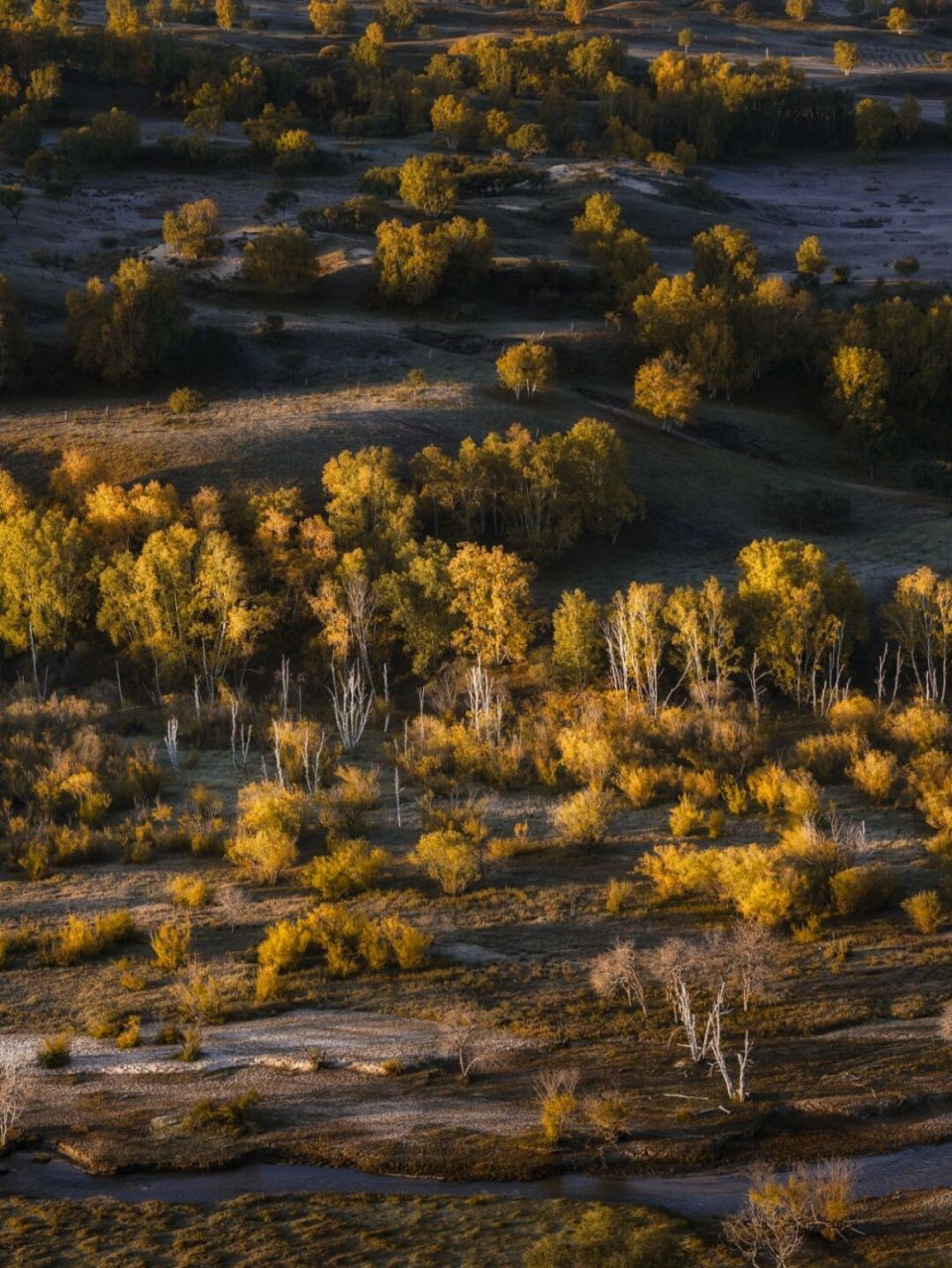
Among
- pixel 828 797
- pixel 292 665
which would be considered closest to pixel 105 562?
pixel 292 665

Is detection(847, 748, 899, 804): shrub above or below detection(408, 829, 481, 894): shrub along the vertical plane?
below

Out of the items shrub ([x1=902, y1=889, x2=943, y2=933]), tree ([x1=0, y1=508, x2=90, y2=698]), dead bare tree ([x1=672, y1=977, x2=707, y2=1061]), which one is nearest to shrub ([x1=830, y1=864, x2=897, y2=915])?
shrub ([x1=902, y1=889, x2=943, y2=933])

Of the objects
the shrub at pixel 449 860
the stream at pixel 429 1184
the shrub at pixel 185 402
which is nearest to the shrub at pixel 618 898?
the shrub at pixel 449 860

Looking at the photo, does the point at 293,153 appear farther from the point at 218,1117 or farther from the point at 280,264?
the point at 218,1117

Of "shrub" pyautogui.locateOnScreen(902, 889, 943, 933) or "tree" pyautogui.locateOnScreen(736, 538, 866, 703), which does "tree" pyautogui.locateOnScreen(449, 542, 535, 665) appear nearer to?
"tree" pyautogui.locateOnScreen(736, 538, 866, 703)

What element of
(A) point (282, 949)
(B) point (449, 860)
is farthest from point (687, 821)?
(A) point (282, 949)

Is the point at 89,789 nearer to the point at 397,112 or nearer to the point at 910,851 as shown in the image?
the point at 910,851
